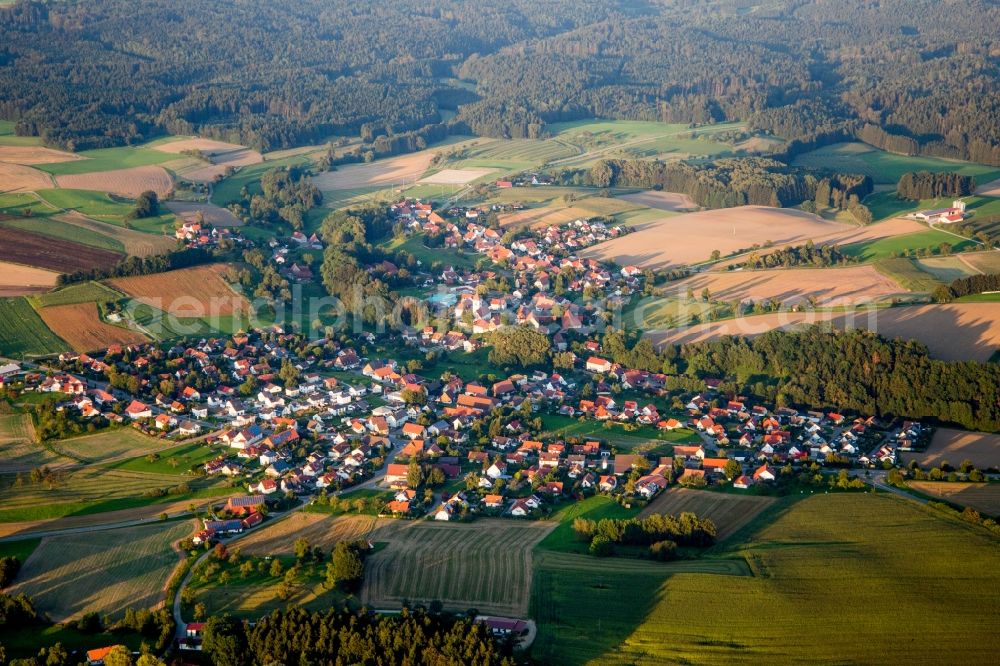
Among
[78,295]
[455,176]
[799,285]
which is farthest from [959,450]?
[455,176]

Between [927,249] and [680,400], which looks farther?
[927,249]

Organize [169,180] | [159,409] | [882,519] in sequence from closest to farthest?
[882,519]
[159,409]
[169,180]

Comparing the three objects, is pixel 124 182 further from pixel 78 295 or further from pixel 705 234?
pixel 705 234

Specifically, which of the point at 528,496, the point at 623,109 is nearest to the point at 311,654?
the point at 528,496

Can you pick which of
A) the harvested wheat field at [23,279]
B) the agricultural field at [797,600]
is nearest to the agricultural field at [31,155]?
the harvested wheat field at [23,279]

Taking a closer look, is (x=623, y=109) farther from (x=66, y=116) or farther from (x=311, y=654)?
(x=311, y=654)
